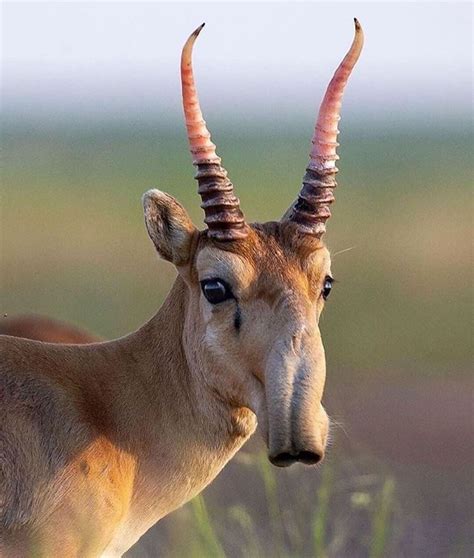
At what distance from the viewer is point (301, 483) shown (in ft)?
63.7

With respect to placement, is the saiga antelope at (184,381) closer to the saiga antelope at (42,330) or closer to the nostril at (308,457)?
the nostril at (308,457)

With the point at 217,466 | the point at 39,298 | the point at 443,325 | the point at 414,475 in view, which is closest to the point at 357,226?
the point at 443,325

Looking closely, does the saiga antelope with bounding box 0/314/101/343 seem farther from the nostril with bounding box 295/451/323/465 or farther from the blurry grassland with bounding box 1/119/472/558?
the nostril with bounding box 295/451/323/465

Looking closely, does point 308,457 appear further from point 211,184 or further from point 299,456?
point 211,184

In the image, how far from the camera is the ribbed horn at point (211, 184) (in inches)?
418

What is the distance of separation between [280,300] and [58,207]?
29.6 meters

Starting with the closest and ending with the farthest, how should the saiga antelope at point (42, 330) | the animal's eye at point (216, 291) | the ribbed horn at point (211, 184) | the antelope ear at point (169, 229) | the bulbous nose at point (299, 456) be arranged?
the bulbous nose at point (299, 456), the animal's eye at point (216, 291), the ribbed horn at point (211, 184), the antelope ear at point (169, 229), the saiga antelope at point (42, 330)

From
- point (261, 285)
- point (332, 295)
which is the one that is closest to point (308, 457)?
point (261, 285)

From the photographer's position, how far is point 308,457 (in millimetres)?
9836

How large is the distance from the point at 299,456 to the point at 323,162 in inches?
83.0

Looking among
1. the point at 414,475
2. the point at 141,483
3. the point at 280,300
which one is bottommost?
the point at 414,475

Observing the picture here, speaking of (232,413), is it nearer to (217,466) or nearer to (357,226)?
(217,466)

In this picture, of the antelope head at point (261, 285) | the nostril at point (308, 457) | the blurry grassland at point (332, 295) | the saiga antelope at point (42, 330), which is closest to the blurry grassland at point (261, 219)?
the blurry grassland at point (332, 295)

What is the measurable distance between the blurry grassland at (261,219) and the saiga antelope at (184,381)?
1143 cm
